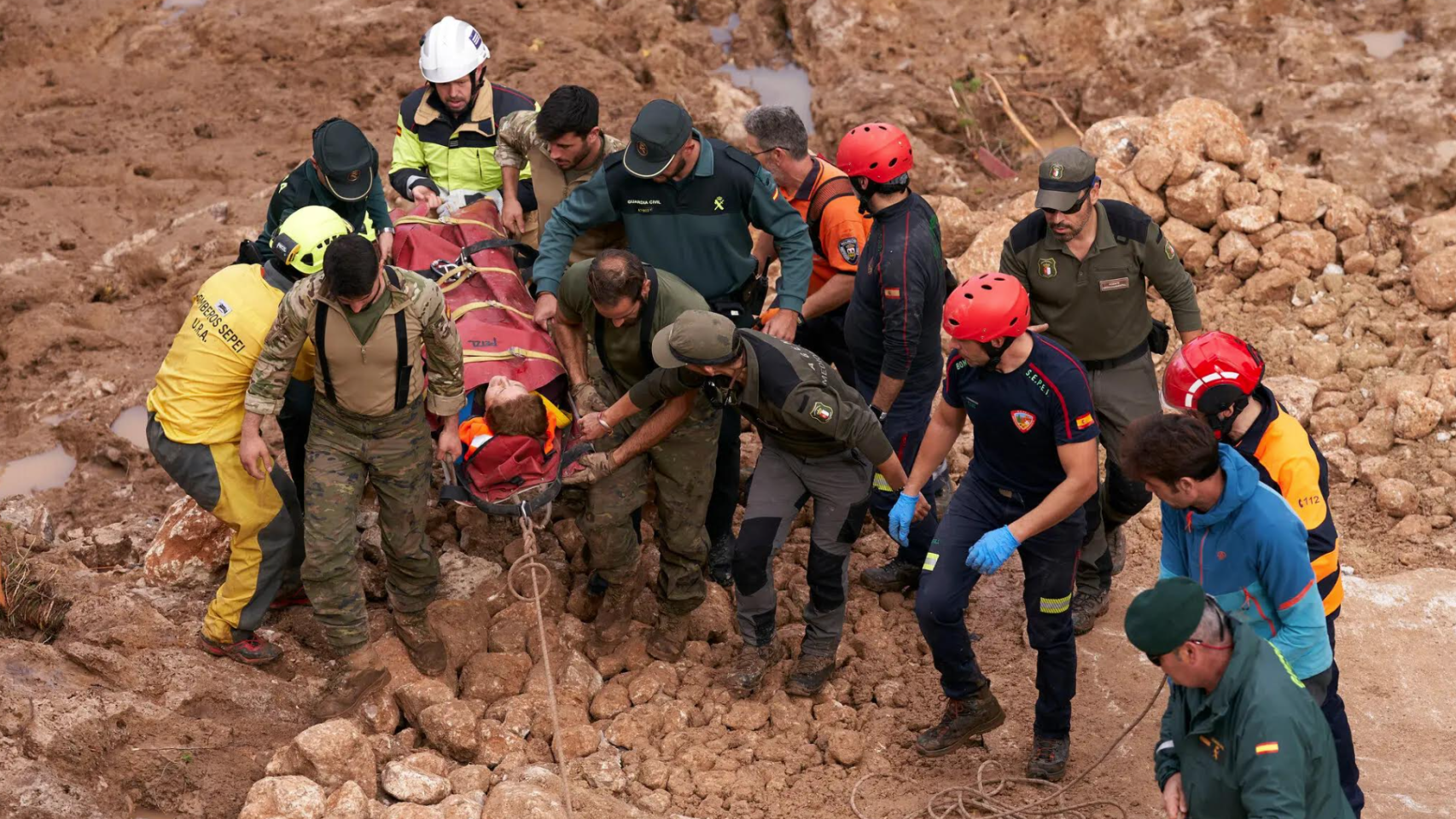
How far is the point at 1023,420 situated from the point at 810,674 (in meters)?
1.64

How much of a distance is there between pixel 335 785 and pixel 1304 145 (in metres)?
7.91

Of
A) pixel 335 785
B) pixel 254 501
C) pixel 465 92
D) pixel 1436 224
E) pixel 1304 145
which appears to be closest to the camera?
pixel 335 785

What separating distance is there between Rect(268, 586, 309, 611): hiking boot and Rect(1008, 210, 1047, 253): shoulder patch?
12.1 ft

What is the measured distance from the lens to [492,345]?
19.5ft

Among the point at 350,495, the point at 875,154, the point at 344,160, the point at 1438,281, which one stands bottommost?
the point at 1438,281

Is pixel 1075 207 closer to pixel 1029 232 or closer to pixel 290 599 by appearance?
pixel 1029 232

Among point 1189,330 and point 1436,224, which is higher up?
point 1189,330

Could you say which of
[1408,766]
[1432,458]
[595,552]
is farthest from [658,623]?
[1432,458]

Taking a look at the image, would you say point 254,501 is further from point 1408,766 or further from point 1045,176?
point 1408,766

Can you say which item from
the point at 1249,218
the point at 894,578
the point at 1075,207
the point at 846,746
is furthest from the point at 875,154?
the point at 1249,218

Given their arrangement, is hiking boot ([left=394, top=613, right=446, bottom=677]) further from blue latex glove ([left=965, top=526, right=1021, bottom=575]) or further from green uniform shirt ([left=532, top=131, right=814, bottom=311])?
blue latex glove ([left=965, top=526, right=1021, bottom=575])

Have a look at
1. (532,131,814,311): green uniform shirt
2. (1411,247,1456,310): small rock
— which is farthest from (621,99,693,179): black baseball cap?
(1411,247,1456,310): small rock

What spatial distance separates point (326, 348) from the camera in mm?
5137

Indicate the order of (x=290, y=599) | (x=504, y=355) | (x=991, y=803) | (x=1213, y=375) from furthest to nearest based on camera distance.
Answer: (x=290, y=599)
(x=504, y=355)
(x=991, y=803)
(x=1213, y=375)
